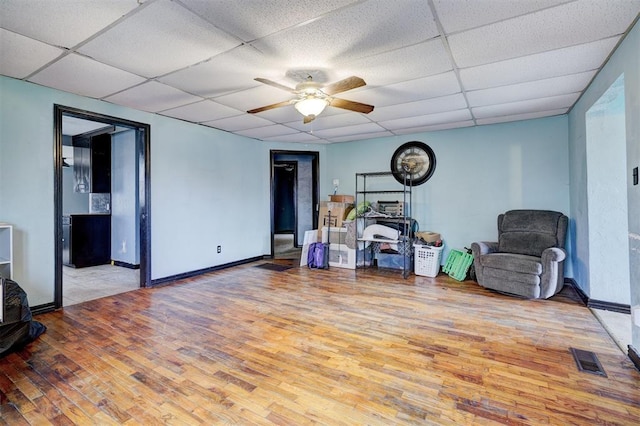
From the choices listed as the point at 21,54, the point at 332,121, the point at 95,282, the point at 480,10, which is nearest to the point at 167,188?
the point at 95,282

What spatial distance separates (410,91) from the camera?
332cm

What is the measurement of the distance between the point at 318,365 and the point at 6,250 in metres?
3.01

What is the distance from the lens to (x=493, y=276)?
3779mm

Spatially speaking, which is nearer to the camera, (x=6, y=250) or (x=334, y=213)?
(x=6, y=250)

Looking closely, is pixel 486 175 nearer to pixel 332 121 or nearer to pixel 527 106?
pixel 527 106

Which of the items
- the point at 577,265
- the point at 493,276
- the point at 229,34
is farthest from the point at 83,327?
the point at 577,265

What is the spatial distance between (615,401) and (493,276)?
2.13m

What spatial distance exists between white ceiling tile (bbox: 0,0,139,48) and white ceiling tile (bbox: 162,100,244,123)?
1.54 meters

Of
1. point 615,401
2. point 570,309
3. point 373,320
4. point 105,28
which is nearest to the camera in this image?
point 615,401

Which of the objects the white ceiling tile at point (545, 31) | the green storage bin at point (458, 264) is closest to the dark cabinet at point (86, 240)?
the green storage bin at point (458, 264)

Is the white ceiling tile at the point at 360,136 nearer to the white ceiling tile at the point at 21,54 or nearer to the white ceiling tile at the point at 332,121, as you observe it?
the white ceiling tile at the point at 332,121

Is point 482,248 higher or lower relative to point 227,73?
lower

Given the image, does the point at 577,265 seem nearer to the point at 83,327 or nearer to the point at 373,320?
the point at 373,320

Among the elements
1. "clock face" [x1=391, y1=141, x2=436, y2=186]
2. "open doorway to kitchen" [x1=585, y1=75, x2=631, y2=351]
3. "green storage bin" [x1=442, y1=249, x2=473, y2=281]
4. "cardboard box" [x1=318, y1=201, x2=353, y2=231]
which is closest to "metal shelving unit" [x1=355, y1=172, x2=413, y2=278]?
"clock face" [x1=391, y1=141, x2=436, y2=186]
